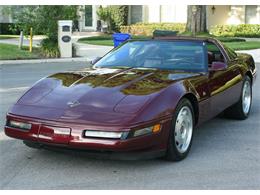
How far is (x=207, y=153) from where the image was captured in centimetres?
546

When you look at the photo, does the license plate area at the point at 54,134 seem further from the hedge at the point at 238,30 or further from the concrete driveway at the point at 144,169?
the hedge at the point at 238,30

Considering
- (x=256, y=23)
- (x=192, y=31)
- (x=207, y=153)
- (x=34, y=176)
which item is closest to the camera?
(x=34, y=176)

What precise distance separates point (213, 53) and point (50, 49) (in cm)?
1245

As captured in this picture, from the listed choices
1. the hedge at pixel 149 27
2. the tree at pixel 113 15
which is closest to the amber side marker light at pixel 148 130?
the hedge at pixel 149 27

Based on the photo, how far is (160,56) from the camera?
20.3ft

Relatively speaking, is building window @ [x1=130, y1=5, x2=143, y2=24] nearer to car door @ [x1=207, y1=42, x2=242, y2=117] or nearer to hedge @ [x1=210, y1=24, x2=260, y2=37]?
hedge @ [x1=210, y1=24, x2=260, y2=37]

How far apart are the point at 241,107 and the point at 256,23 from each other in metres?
28.2

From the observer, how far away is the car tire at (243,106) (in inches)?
279

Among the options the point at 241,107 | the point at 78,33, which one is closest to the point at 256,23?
the point at 78,33

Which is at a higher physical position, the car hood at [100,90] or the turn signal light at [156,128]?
the car hood at [100,90]

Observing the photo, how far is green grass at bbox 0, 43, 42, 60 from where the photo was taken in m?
17.6

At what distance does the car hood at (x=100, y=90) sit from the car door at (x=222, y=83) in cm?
42

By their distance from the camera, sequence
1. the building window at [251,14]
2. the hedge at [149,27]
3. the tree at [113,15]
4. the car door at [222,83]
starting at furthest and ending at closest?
1. the tree at [113,15]
2. the hedge at [149,27]
3. the building window at [251,14]
4. the car door at [222,83]
